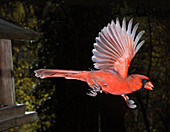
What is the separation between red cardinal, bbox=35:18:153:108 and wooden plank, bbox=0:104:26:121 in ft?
1.71

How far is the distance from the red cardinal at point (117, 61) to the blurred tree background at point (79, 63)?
3.1 inches

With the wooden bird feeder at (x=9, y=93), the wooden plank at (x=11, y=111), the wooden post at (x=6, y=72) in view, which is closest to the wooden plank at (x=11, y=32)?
the wooden bird feeder at (x=9, y=93)

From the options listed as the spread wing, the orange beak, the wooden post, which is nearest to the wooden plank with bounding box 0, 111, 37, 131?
the wooden post

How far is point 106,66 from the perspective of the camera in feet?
4.94

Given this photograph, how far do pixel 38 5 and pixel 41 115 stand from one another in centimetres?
99

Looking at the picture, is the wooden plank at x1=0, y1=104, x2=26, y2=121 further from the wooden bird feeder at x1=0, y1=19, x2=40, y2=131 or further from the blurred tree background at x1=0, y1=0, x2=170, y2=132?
the blurred tree background at x1=0, y1=0, x2=170, y2=132

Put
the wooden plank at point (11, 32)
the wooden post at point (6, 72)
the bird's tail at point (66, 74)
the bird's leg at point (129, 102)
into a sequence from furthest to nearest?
the bird's tail at point (66, 74)
the bird's leg at point (129, 102)
the wooden post at point (6, 72)
the wooden plank at point (11, 32)

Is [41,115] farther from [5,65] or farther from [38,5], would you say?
[38,5]

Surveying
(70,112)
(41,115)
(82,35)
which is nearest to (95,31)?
(82,35)

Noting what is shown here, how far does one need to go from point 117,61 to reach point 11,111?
72cm

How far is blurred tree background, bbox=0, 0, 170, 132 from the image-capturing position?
1528 mm

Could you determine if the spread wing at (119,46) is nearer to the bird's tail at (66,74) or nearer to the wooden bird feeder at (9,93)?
the bird's tail at (66,74)

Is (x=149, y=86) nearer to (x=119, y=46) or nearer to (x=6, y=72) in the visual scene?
(x=119, y=46)

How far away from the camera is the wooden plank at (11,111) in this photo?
1.22 metres
